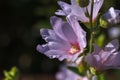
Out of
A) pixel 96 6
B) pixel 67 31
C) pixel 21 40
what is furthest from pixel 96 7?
pixel 21 40

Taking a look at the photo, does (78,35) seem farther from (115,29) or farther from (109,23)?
(115,29)

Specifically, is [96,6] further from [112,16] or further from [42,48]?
[42,48]

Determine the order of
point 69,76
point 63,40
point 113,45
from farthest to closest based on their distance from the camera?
point 69,76, point 63,40, point 113,45

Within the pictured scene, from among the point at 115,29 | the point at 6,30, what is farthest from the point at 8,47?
the point at 115,29

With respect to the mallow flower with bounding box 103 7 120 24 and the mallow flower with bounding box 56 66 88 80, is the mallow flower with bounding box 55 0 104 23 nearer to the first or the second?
the mallow flower with bounding box 103 7 120 24

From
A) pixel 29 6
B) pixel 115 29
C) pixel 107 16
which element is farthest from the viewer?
pixel 29 6

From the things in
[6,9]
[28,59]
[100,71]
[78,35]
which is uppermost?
[78,35]
